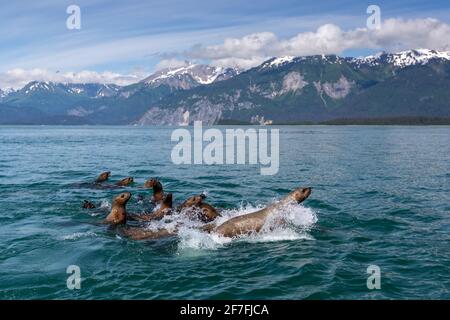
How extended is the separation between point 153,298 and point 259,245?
5.76 metres

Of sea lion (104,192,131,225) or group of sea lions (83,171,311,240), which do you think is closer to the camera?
group of sea lions (83,171,311,240)

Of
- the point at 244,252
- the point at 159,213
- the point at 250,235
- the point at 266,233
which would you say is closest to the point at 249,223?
the point at 250,235

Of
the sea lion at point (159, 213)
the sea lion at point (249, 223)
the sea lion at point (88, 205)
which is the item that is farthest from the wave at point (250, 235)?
the sea lion at point (88, 205)

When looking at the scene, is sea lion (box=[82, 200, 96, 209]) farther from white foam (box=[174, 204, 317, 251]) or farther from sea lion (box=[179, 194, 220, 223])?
white foam (box=[174, 204, 317, 251])

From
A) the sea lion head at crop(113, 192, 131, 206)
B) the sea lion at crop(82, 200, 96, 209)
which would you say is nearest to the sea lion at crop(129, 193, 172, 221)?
the sea lion head at crop(113, 192, 131, 206)

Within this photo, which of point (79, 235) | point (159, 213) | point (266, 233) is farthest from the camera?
point (159, 213)

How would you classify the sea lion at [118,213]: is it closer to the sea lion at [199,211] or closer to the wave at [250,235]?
the wave at [250,235]

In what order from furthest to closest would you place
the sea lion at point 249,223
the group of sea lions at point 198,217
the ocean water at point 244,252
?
the group of sea lions at point 198,217 < the sea lion at point 249,223 < the ocean water at point 244,252

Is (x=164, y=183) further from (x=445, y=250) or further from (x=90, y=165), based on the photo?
(x=445, y=250)

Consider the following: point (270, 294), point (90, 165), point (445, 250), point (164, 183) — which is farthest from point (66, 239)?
point (90, 165)

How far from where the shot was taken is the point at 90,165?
5438cm

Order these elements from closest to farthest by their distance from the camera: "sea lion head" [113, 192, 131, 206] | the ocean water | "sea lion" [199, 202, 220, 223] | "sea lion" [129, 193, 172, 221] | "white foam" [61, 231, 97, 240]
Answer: the ocean water < "white foam" [61, 231, 97, 240] < "sea lion head" [113, 192, 131, 206] < "sea lion" [199, 202, 220, 223] < "sea lion" [129, 193, 172, 221]

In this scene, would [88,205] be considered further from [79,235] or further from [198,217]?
[198,217]

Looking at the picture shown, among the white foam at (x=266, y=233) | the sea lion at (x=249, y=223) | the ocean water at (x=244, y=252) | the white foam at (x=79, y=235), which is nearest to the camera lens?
the ocean water at (x=244, y=252)
